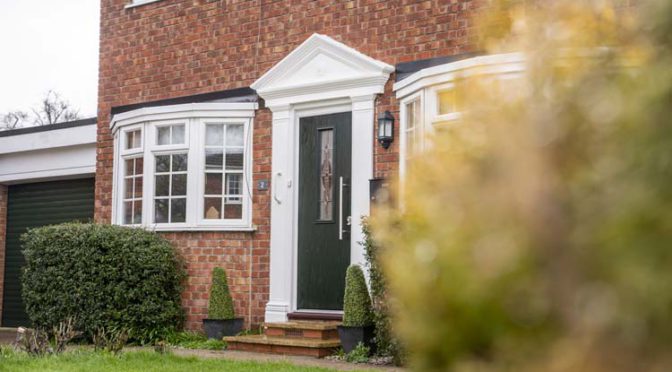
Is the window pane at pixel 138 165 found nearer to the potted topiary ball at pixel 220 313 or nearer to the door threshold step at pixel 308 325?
the potted topiary ball at pixel 220 313

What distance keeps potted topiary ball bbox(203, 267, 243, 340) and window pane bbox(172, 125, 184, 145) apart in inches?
73.2

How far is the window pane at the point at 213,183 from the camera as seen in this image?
11.8 meters

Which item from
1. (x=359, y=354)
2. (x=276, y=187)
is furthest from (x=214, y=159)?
(x=359, y=354)

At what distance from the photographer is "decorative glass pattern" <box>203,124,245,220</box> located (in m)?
11.8

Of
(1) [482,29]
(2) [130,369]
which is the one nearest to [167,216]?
(2) [130,369]

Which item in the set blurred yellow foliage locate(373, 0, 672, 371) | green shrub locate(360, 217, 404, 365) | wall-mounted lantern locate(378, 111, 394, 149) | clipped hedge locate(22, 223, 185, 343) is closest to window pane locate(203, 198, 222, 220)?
clipped hedge locate(22, 223, 185, 343)

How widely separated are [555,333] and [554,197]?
10.8 inches

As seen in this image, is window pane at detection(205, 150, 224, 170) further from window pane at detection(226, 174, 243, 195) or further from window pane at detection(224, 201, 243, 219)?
window pane at detection(224, 201, 243, 219)

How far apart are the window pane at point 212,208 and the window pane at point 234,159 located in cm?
45

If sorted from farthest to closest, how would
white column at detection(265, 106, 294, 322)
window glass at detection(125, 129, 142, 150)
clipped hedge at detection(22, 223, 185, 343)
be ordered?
window glass at detection(125, 129, 142, 150), clipped hedge at detection(22, 223, 185, 343), white column at detection(265, 106, 294, 322)

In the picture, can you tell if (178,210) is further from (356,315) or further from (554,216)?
(554,216)

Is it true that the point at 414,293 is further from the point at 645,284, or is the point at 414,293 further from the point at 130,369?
the point at 130,369

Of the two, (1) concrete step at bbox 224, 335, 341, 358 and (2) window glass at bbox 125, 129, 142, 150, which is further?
(2) window glass at bbox 125, 129, 142, 150

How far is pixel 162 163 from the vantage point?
12227 millimetres
